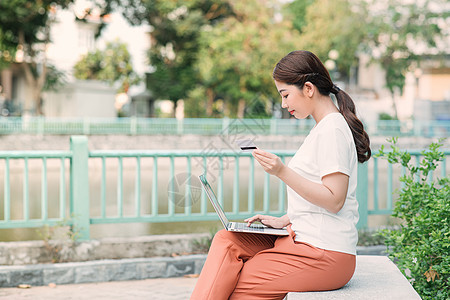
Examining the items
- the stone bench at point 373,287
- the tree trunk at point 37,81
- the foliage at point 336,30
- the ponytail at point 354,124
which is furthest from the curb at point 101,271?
the foliage at point 336,30

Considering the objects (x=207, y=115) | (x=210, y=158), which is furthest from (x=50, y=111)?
(x=210, y=158)

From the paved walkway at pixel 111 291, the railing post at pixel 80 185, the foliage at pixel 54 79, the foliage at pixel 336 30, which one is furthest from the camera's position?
the foliage at pixel 336 30

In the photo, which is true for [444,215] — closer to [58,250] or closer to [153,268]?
[153,268]

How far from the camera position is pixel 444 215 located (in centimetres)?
313

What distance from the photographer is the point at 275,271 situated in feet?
7.82

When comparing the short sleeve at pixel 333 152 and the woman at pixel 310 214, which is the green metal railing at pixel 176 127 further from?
the short sleeve at pixel 333 152

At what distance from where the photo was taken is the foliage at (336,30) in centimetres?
2634

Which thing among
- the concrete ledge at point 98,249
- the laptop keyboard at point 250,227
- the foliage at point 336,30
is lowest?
the concrete ledge at point 98,249

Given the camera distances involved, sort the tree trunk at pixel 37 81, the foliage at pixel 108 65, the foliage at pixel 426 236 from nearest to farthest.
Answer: the foliage at pixel 426 236, the tree trunk at pixel 37 81, the foliage at pixel 108 65

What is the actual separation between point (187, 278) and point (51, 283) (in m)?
1.15

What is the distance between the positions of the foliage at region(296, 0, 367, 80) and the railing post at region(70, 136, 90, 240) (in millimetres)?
23136

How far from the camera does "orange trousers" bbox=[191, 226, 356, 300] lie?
92.0 inches

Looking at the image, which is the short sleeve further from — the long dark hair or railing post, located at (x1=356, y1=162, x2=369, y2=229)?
railing post, located at (x1=356, y1=162, x2=369, y2=229)

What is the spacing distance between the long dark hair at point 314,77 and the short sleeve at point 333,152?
0.56 feet
